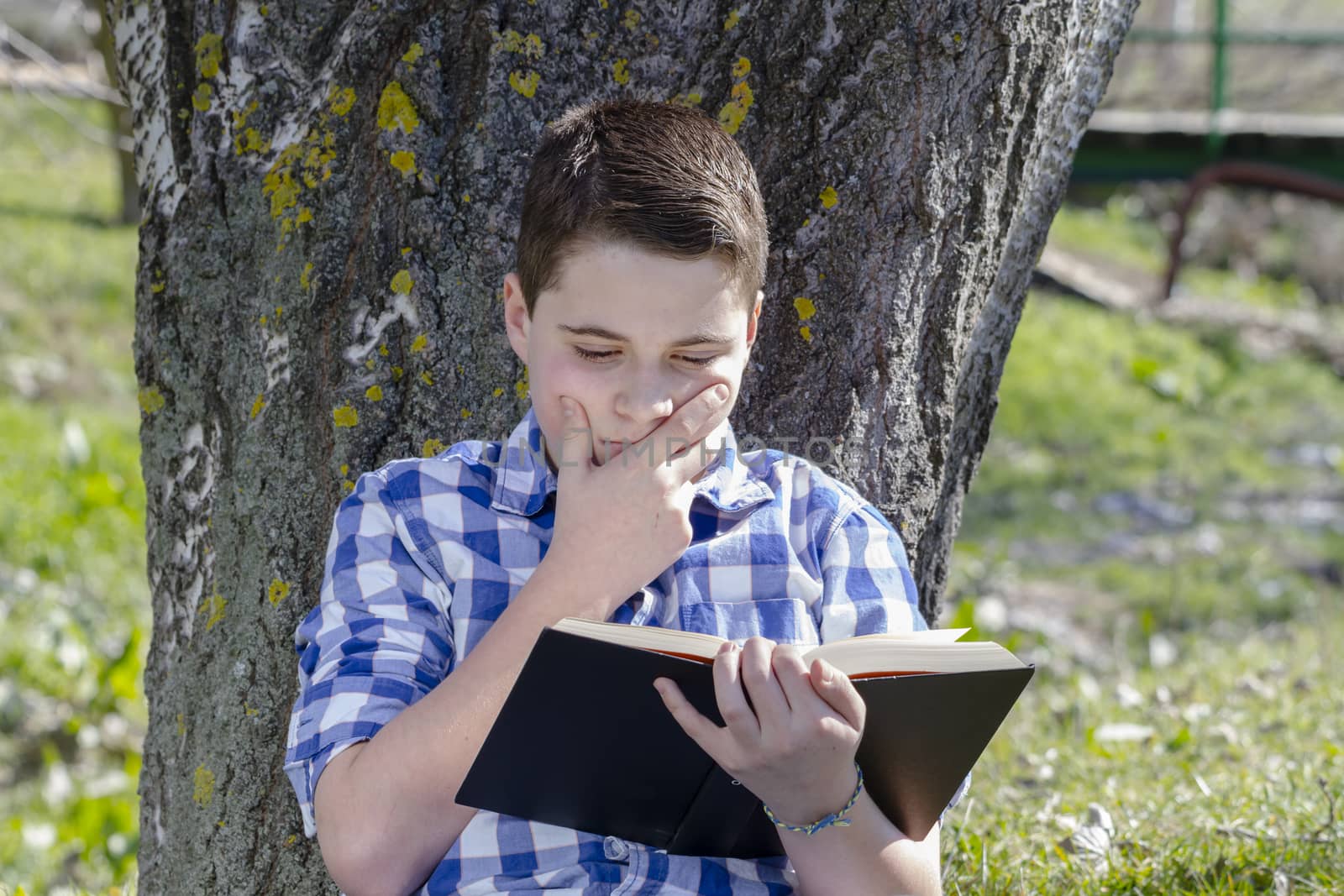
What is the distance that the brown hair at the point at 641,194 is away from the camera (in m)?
1.57

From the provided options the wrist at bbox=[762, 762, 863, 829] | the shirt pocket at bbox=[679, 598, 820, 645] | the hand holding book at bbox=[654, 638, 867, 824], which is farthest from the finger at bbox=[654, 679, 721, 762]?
the shirt pocket at bbox=[679, 598, 820, 645]

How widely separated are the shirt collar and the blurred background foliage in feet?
3.34

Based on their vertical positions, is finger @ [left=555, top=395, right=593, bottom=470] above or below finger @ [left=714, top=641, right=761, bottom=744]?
above

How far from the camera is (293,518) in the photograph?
2.09 meters

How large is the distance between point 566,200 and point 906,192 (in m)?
0.71

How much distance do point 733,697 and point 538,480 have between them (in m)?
0.51

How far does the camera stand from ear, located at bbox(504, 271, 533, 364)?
1.73 m

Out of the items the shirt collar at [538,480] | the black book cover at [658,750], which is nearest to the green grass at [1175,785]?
the black book cover at [658,750]

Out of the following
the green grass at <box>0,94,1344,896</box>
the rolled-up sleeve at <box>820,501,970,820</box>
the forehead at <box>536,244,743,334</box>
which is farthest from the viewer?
the green grass at <box>0,94,1344,896</box>

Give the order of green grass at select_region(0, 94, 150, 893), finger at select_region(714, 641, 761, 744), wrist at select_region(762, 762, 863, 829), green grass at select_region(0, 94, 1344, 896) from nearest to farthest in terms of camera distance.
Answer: finger at select_region(714, 641, 761, 744)
wrist at select_region(762, 762, 863, 829)
green grass at select_region(0, 94, 1344, 896)
green grass at select_region(0, 94, 150, 893)

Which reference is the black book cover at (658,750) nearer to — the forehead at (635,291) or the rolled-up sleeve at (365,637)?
the rolled-up sleeve at (365,637)

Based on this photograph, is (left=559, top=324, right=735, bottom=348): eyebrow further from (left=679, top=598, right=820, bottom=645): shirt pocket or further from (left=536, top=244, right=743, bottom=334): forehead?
(left=679, top=598, right=820, bottom=645): shirt pocket

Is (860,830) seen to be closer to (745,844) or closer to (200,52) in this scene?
(745,844)

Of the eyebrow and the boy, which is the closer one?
the boy
